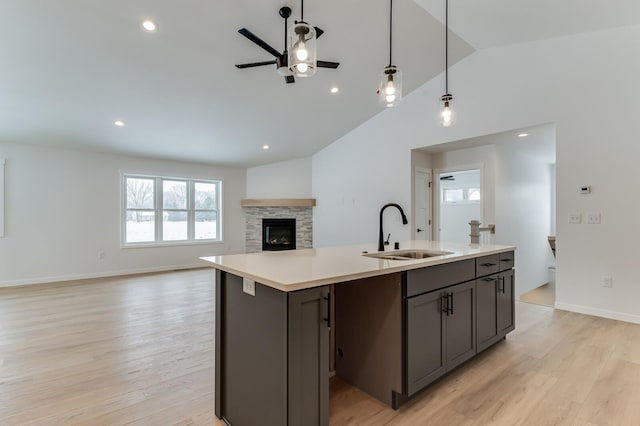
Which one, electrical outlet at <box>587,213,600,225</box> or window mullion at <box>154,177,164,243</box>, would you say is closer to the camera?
electrical outlet at <box>587,213,600,225</box>

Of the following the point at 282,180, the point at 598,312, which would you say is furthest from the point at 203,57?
the point at 598,312

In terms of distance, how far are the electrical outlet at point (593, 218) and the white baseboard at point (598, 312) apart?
980mm

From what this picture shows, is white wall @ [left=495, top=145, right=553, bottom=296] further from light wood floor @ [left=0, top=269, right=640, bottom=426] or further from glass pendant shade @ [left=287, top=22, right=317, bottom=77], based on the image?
glass pendant shade @ [left=287, top=22, right=317, bottom=77]

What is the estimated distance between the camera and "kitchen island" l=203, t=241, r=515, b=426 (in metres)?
1.37

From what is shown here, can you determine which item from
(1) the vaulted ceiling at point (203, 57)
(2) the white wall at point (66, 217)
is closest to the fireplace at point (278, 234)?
(2) the white wall at point (66, 217)

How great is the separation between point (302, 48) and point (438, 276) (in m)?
1.72

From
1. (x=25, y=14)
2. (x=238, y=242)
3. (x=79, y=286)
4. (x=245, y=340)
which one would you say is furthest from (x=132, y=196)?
(x=245, y=340)

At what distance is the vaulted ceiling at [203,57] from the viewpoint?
9.77 ft

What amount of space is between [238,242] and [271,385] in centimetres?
663

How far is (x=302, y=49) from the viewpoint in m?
2.01

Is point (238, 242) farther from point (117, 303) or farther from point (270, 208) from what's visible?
point (117, 303)

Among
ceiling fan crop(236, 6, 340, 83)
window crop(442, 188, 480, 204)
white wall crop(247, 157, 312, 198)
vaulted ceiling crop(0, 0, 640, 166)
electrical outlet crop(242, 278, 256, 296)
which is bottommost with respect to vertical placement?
electrical outlet crop(242, 278, 256, 296)

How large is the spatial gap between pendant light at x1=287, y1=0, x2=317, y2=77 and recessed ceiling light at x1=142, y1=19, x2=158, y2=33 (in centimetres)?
179

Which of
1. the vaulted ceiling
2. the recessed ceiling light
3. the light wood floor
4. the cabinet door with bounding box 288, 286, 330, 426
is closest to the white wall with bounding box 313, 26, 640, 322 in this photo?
the vaulted ceiling
